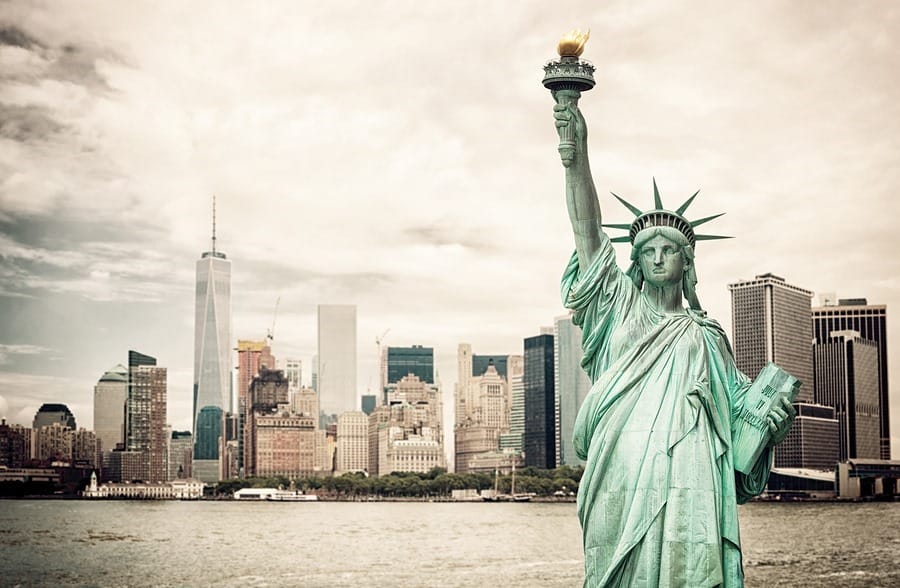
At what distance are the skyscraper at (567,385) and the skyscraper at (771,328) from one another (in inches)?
1017

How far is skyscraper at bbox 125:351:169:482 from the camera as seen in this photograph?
16612 cm

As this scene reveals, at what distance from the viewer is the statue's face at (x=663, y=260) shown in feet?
44.3

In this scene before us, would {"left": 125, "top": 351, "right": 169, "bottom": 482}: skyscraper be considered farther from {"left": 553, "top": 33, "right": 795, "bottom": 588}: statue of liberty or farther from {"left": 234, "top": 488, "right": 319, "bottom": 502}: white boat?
{"left": 553, "top": 33, "right": 795, "bottom": 588}: statue of liberty

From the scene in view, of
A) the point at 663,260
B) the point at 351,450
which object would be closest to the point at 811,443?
the point at 351,450

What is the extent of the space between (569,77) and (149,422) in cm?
16413

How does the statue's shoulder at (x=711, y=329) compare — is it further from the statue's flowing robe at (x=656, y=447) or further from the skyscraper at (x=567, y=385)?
the skyscraper at (x=567, y=385)

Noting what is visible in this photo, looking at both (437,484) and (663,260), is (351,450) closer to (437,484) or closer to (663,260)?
(437,484)

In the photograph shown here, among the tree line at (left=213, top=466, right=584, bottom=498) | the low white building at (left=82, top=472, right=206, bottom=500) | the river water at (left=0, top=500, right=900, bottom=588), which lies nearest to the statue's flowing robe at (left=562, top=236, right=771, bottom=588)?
the river water at (left=0, top=500, right=900, bottom=588)

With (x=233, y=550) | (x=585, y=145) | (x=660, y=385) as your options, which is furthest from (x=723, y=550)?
(x=233, y=550)

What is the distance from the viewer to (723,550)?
12688 millimetres

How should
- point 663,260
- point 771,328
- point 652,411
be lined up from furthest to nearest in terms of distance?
point 771,328 → point 663,260 → point 652,411

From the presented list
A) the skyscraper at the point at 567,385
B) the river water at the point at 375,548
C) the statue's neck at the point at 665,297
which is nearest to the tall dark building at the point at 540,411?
the skyscraper at the point at 567,385

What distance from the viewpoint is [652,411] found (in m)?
12.9

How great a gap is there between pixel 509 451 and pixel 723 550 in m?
170
